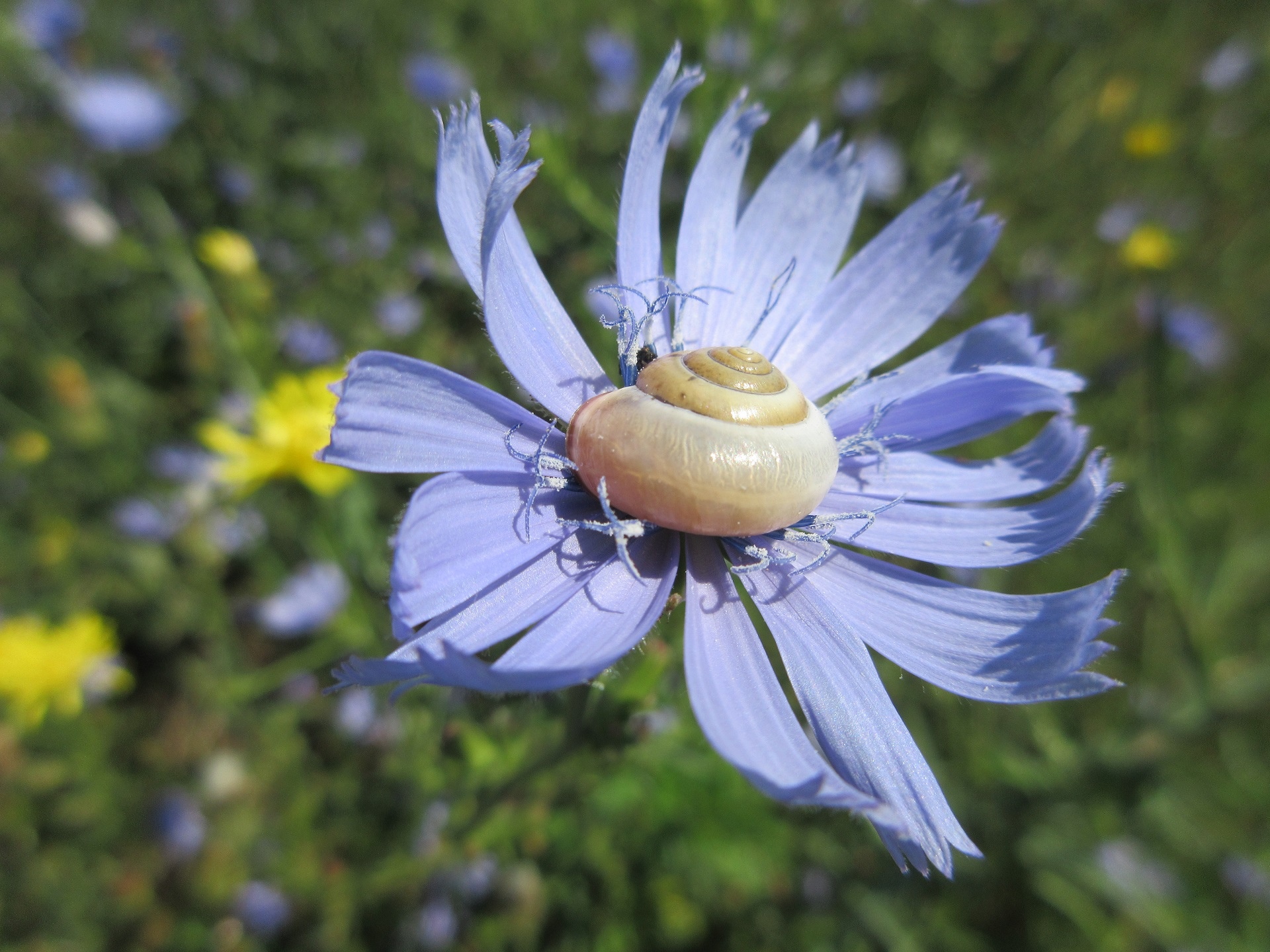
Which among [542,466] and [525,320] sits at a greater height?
[525,320]

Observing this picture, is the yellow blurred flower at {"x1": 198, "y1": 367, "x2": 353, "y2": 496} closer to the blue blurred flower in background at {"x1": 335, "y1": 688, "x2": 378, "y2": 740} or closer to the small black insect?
the blue blurred flower in background at {"x1": 335, "y1": 688, "x2": 378, "y2": 740}

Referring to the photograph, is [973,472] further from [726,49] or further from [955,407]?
[726,49]

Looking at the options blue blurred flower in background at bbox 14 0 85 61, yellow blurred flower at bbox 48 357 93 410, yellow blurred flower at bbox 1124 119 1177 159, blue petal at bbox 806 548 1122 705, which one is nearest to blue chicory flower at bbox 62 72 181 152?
blue blurred flower in background at bbox 14 0 85 61

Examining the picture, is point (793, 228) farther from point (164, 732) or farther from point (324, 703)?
point (164, 732)

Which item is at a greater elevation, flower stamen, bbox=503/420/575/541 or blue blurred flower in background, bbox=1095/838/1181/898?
flower stamen, bbox=503/420/575/541

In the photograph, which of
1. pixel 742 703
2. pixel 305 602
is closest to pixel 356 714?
pixel 305 602

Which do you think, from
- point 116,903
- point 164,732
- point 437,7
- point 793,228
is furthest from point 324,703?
point 437,7
